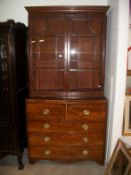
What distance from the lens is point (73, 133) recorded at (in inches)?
83.2

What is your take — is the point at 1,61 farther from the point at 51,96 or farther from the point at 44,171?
the point at 44,171

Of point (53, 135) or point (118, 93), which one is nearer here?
point (118, 93)

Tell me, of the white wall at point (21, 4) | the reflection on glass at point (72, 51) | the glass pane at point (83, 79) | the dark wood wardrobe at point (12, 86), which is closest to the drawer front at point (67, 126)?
the dark wood wardrobe at point (12, 86)

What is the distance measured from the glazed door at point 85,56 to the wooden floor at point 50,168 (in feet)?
3.04

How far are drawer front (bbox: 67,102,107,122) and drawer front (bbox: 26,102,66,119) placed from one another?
10 cm

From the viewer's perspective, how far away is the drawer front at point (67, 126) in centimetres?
208

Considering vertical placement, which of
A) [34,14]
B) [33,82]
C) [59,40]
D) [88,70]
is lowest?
[33,82]

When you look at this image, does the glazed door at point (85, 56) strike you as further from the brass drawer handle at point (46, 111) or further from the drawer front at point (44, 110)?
the brass drawer handle at point (46, 111)

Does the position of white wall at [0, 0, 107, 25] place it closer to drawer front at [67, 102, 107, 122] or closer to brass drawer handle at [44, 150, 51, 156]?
drawer front at [67, 102, 107, 122]

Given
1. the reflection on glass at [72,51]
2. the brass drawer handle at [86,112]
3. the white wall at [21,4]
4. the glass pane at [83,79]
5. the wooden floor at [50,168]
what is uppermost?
the white wall at [21,4]

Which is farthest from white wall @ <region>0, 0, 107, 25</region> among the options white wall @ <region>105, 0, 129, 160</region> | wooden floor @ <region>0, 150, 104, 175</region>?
wooden floor @ <region>0, 150, 104, 175</region>

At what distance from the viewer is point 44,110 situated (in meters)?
2.06

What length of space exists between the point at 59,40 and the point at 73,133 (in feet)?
3.73

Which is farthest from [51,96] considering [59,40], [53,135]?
[59,40]
